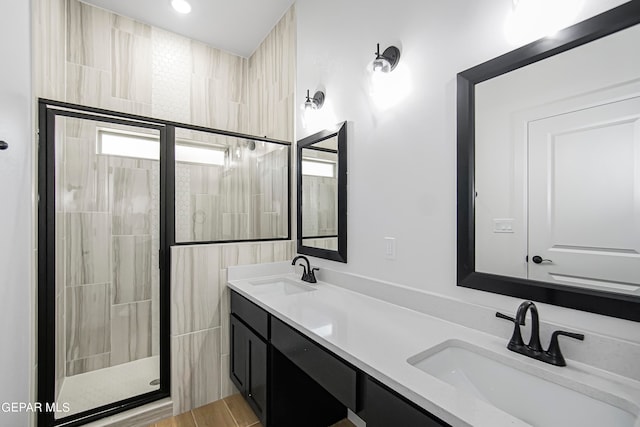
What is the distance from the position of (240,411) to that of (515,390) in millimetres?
1714

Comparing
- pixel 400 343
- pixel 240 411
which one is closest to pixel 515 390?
pixel 400 343

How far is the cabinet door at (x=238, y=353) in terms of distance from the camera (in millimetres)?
1822

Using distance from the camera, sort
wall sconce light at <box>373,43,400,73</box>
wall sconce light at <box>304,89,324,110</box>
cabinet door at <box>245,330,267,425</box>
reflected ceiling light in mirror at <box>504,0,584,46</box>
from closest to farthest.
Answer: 1. reflected ceiling light in mirror at <box>504,0,584,46</box>
2. wall sconce light at <box>373,43,400,73</box>
3. cabinet door at <box>245,330,267,425</box>
4. wall sconce light at <box>304,89,324,110</box>

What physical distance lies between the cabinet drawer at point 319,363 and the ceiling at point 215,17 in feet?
8.43

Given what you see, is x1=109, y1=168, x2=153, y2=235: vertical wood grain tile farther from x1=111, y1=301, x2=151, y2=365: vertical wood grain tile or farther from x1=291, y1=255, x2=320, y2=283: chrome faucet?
x1=291, y1=255, x2=320, y2=283: chrome faucet

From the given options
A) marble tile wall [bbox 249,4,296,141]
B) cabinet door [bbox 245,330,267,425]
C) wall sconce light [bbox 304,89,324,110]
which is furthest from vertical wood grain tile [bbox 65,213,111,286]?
wall sconce light [bbox 304,89,324,110]

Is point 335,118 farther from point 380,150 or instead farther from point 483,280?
point 483,280

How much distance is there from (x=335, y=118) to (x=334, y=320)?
4.40 feet

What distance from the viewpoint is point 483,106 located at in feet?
3.79

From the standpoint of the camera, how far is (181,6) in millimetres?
2398

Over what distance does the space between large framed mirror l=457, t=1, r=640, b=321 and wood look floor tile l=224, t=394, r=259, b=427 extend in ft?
5.31

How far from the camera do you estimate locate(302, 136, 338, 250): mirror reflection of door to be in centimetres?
194

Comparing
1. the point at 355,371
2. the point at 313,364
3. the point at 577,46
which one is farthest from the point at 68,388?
the point at 577,46

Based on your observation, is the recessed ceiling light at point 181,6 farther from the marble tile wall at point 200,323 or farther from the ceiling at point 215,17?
the marble tile wall at point 200,323
